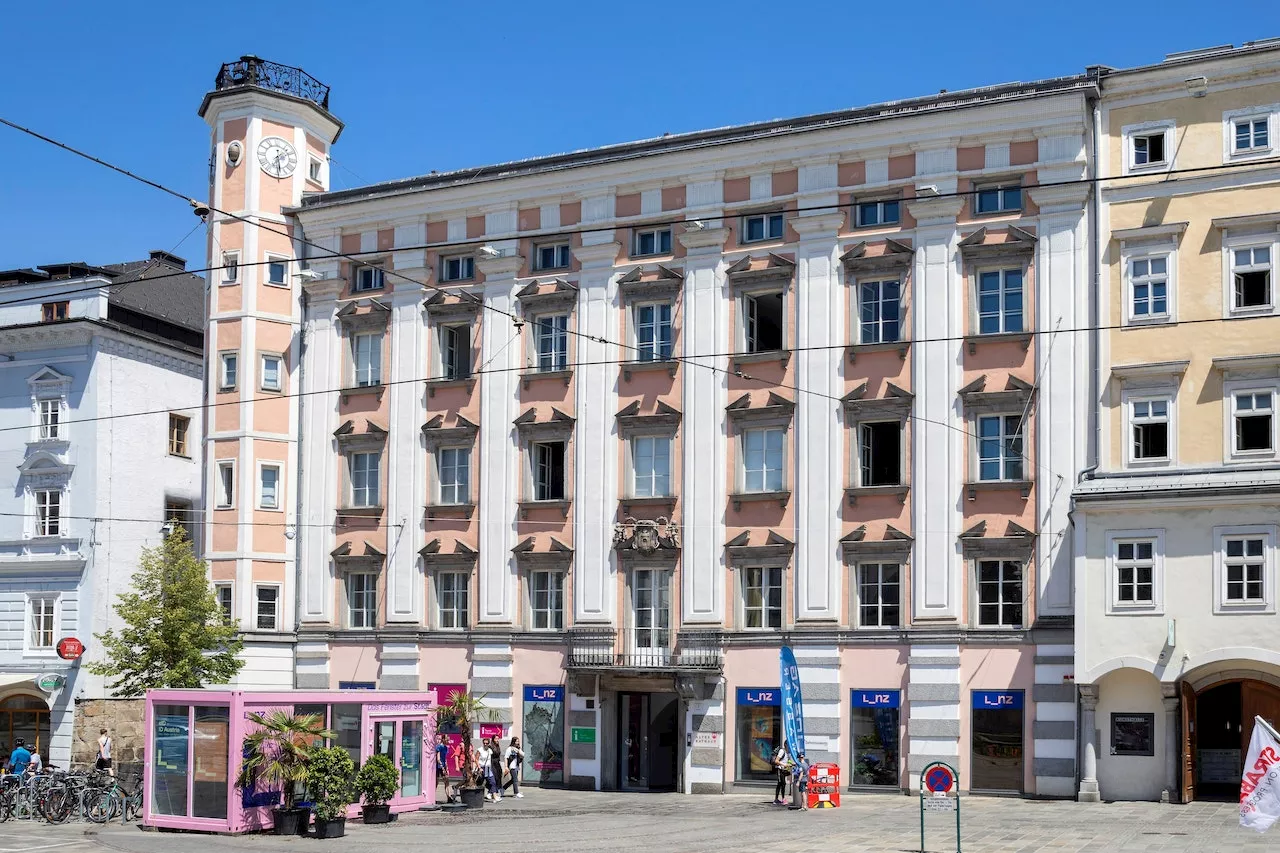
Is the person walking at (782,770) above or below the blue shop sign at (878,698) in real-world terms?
below

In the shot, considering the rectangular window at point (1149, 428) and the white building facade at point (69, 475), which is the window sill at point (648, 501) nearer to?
the rectangular window at point (1149, 428)

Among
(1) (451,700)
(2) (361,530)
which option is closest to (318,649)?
(2) (361,530)

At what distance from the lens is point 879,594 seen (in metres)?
44.9

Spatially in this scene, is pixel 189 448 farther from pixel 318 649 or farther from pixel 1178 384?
pixel 1178 384

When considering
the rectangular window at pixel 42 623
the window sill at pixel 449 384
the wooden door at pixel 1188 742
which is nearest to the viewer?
the wooden door at pixel 1188 742

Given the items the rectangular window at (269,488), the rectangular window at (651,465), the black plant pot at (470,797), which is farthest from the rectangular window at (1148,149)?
the rectangular window at (269,488)

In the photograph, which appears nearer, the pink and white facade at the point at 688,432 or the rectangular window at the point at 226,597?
the pink and white facade at the point at 688,432

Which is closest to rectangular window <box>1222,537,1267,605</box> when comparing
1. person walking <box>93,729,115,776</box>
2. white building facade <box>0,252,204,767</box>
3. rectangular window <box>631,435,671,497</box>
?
rectangular window <box>631,435,671,497</box>

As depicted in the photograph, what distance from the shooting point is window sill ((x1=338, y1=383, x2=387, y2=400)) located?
53.3 m

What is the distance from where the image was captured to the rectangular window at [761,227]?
4734 centimetres

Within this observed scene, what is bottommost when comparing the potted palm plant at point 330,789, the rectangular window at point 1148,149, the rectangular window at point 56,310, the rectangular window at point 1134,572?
the potted palm plant at point 330,789

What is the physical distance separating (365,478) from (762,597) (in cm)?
1481

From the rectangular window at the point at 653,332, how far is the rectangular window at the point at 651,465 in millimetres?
2525

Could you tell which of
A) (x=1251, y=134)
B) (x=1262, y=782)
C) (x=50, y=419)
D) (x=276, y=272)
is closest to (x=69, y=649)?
(x=50, y=419)
